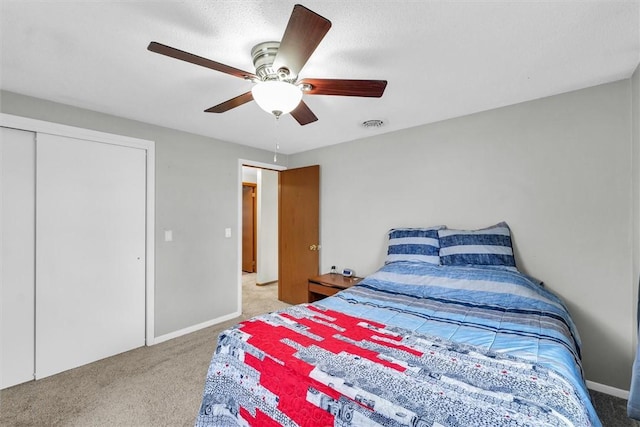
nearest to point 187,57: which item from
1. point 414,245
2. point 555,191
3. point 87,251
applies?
point 87,251

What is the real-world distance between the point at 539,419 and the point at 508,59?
195 cm

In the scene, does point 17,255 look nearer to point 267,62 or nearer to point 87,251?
point 87,251

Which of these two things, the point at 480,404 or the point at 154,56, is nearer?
the point at 480,404

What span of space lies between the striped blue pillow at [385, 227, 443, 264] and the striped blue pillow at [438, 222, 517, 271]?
0.36 ft

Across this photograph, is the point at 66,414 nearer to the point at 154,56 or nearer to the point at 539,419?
the point at 154,56

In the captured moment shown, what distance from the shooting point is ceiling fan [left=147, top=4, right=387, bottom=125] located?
3.86ft

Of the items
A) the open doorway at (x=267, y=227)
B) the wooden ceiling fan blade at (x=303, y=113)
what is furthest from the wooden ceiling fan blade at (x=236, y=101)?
the open doorway at (x=267, y=227)

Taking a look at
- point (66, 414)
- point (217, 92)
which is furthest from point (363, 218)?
point (66, 414)

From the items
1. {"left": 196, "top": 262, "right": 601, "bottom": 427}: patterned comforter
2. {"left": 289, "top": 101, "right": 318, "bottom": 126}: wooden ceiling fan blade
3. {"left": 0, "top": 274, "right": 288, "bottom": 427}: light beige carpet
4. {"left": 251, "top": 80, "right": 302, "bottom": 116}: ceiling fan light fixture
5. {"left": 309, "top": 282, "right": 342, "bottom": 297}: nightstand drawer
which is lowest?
{"left": 0, "top": 274, "right": 288, "bottom": 427}: light beige carpet

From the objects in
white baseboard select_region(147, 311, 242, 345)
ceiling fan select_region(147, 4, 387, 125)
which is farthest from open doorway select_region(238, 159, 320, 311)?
ceiling fan select_region(147, 4, 387, 125)

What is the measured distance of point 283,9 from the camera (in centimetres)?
133

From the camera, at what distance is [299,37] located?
1.23 meters

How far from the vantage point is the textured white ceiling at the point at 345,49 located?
1347mm

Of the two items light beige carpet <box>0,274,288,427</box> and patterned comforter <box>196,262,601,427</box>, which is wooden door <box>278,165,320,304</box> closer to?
light beige carpet <box>0,274,288,427</box>
